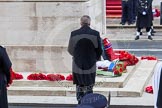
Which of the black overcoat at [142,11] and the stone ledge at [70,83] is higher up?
the black overcoat at [142,11]

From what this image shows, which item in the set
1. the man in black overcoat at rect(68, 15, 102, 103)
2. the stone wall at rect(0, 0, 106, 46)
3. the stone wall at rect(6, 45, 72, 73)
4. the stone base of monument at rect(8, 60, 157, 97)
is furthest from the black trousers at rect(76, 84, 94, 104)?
the stone wall at rect(0, 0, 106, 46)

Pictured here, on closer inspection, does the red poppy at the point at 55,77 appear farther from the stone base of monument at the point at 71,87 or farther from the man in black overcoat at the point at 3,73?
the man in black overcoat at the point at 3,73

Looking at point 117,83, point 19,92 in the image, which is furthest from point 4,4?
point 117,83

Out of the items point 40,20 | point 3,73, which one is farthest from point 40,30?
point 3,73

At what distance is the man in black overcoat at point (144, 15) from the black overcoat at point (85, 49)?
12373 millimetres

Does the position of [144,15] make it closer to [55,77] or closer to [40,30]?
[40,30]

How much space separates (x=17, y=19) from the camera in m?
15.0

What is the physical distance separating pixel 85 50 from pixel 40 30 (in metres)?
3.24

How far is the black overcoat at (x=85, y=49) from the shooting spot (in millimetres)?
11758

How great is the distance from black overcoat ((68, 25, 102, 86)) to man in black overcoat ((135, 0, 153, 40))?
1237 centimetres

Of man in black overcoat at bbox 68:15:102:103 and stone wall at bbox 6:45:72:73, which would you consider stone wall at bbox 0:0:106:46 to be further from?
man in black overcoat at bbox 68:15:102:103

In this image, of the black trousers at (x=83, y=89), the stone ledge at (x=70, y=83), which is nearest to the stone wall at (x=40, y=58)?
the stone ledge at (x=70, y=83)

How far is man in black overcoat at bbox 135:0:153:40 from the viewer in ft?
79.0

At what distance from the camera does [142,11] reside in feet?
79.7
